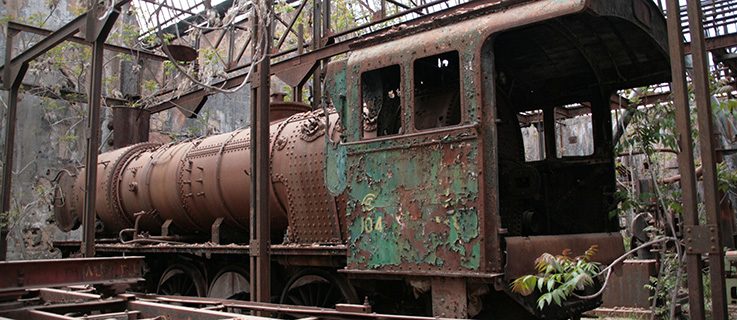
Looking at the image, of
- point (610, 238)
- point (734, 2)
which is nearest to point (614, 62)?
point (610, 238)

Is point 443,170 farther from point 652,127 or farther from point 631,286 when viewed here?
point 631,286

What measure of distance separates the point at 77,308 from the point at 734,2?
41.1ft

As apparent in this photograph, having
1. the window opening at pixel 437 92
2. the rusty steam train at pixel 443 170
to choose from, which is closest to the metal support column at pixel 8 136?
the rusty steam train at pixel 443 170

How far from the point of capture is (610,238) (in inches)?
237

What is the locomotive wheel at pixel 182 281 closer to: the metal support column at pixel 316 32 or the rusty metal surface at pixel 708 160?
the metal support column at pixel 316 32

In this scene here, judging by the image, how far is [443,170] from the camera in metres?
5.12

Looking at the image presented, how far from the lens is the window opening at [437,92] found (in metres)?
5.88

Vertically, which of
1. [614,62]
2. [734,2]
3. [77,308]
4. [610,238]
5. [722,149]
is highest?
[734,2]

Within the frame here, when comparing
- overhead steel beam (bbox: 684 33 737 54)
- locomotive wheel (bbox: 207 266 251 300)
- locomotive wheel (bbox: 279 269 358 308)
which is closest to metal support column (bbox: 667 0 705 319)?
locomotive wheel (bbox: 279 269 358 308)

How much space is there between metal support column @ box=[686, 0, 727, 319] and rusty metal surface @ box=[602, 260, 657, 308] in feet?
15.6

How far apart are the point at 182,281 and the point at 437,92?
5.12 meters

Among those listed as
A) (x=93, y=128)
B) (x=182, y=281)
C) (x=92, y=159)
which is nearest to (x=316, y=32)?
(x=93, y=128)

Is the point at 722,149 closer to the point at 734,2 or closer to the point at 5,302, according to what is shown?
the point at 734,2

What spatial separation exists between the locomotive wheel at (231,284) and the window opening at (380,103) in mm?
2824
